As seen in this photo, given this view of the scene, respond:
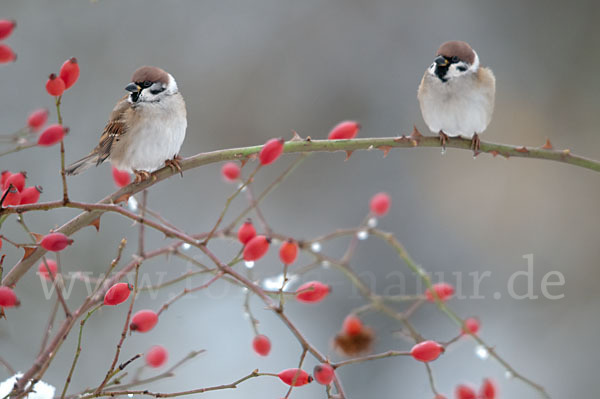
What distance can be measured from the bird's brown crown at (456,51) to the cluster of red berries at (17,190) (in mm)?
944

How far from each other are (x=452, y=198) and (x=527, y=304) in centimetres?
50

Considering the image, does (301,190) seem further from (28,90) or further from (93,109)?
(28,90)

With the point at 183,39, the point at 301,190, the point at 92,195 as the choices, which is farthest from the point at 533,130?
the point at 92,195

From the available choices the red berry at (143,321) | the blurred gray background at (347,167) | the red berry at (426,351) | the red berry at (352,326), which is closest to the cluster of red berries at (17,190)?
the red berry at (143,321)

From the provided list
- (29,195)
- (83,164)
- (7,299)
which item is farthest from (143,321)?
(83,164)

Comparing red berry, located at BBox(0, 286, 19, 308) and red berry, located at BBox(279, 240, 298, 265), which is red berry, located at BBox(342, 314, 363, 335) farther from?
red berry, located at BBox(0, 286, 19, 308)

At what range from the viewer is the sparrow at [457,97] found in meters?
1.54

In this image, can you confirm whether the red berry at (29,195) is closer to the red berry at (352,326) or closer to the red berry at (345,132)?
the red berry at (345,132)

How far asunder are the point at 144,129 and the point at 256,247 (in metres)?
0.70

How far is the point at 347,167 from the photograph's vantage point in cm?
254

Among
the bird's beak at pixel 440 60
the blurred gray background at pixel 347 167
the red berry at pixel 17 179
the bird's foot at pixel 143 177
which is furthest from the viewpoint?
the blurred gray background at pixel 347 167

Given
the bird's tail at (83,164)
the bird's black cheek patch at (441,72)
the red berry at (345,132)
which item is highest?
the bird's black cheek patch at (441,72)

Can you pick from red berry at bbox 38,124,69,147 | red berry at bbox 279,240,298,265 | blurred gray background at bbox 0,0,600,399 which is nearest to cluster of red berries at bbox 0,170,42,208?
red berry at bbox 38,124,69,147

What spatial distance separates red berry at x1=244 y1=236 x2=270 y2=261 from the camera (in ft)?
2.90
